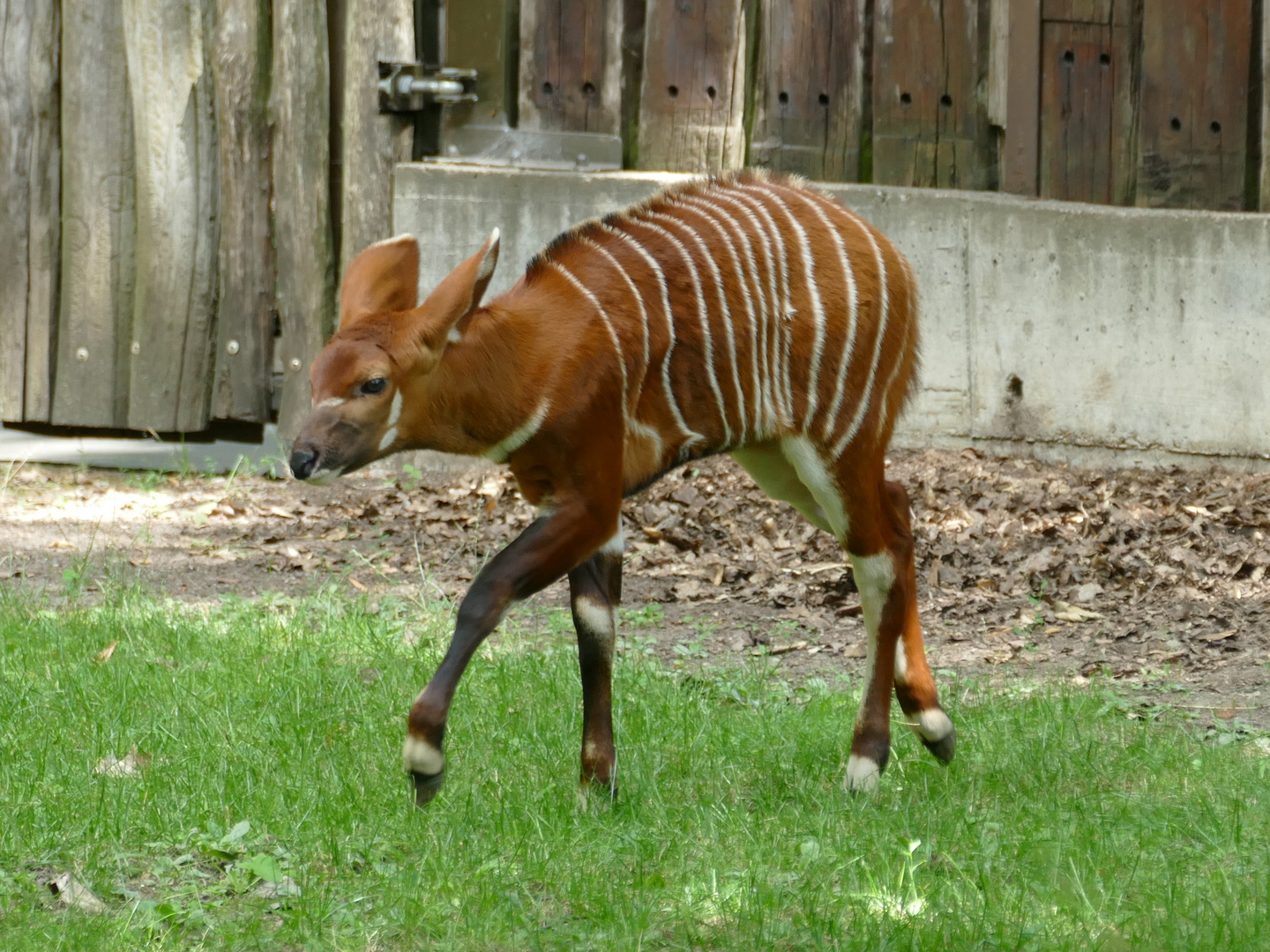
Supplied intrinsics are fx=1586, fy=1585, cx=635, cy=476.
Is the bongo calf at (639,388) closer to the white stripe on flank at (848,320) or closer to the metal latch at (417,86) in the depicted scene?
the white stripe on flank at (848,320)

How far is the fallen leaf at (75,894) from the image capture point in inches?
121

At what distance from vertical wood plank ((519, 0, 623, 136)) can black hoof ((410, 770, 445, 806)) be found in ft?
15.3

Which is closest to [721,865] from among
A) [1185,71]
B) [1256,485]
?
[1256,485]

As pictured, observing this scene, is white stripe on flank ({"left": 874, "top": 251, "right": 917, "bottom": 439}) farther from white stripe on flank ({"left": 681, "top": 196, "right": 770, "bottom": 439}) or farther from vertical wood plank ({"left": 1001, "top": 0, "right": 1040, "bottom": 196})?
vertical wood plank ({"left": 1001, "top": 0, "right": 1040, "bottom": 196})

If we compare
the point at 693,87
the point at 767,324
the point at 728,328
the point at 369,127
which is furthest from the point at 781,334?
the point at 369,127

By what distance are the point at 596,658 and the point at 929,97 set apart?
459cm

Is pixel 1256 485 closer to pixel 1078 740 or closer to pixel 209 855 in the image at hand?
pixel 1078 740

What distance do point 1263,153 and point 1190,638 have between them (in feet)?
10.0

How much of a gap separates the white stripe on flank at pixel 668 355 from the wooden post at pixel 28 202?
194 inches

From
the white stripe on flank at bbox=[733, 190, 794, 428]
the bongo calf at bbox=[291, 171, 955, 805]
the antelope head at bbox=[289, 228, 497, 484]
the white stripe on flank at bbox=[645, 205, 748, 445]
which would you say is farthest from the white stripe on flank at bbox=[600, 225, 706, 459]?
the antelope head at bbox=[289, 228, 497, 484]

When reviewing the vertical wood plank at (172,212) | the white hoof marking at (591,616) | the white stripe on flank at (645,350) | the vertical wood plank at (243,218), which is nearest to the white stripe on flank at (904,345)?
the white stripe on flank at (645,350)

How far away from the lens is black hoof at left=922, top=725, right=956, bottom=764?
13.2 feet

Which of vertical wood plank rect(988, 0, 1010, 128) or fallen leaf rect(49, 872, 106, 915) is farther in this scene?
vertical wood plank rect(988, 0, 1010, 128)

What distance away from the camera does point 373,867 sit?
10.8 feet
